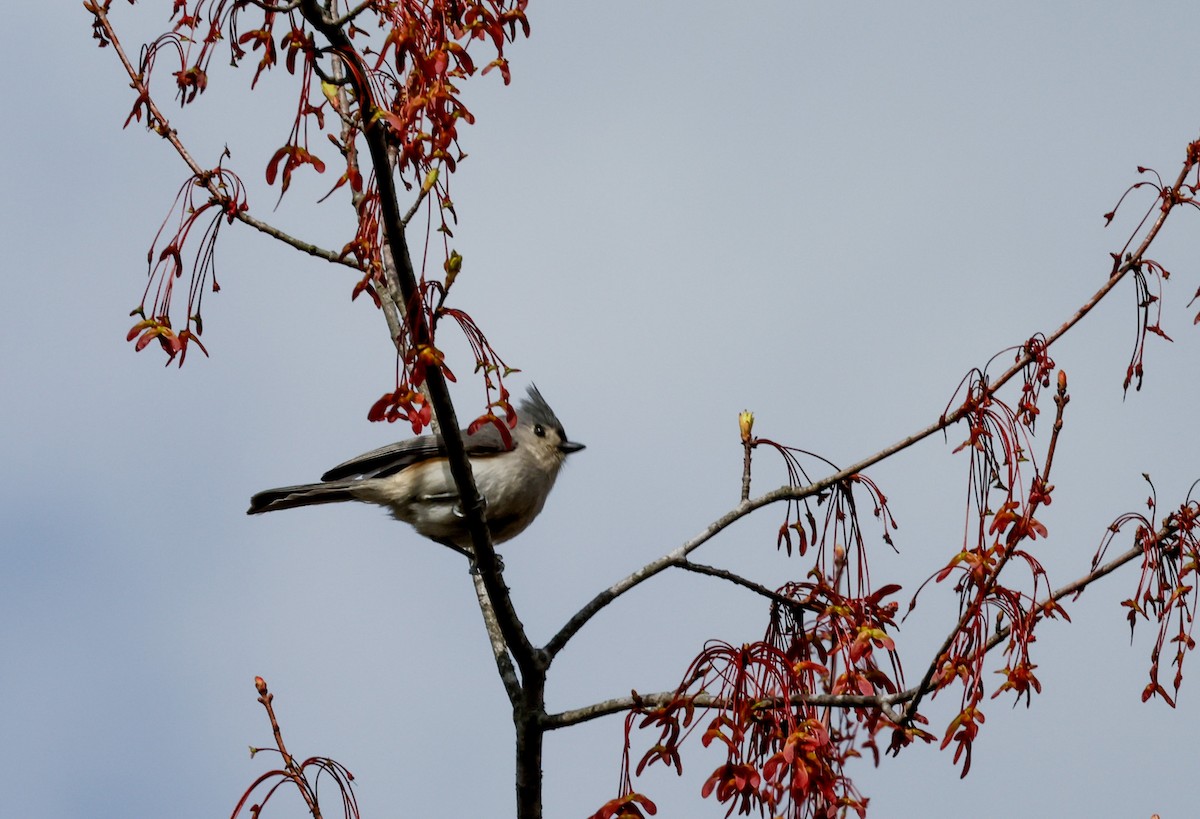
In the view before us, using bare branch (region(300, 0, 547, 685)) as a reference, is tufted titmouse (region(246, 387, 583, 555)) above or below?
above

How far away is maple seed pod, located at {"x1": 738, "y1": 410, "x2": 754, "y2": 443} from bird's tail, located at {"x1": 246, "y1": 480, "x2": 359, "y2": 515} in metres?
3.30

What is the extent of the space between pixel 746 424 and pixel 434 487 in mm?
2901

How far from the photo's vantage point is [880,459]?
430 cm

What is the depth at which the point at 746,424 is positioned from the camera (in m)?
4.69

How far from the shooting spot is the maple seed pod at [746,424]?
→ 4691mm

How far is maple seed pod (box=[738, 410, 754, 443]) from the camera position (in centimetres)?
469

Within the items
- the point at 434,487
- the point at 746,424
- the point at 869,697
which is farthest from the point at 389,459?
the point at 869,697

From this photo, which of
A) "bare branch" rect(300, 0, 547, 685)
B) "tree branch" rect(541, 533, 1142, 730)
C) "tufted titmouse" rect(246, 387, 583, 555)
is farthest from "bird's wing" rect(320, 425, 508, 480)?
"tree branch" rect(541, 533, 1142, 730)

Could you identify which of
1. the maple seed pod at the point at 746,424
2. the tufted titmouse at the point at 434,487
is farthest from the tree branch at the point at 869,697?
the tufted titmouse at the point at 434,487

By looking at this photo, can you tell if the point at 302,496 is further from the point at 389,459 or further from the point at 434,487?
the point at 434,487

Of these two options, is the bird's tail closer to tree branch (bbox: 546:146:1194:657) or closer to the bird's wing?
the bird's wing

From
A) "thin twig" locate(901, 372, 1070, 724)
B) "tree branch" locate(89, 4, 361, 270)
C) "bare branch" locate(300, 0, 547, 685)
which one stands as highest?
"tree branch" locate(89, 4, 361, 270)

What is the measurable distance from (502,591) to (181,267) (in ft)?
5.05

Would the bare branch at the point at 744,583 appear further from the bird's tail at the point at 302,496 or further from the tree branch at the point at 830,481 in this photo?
the bird's tail at the point at 302,496
